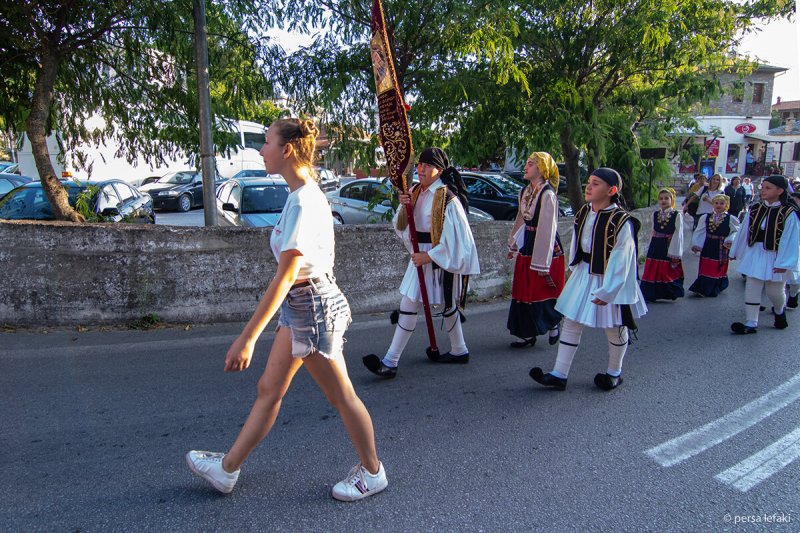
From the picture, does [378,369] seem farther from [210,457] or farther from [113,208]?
[113,208]

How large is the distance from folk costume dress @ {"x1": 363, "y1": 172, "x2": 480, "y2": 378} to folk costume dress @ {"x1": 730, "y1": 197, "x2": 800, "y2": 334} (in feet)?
12.0

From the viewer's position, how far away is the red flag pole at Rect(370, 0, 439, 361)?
4.69 m

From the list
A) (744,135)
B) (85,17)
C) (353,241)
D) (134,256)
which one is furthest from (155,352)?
(744,135)

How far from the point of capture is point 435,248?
4.55 metres

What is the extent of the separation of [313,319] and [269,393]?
0.45 meters

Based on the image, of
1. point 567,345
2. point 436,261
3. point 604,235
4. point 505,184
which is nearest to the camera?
point 604,235

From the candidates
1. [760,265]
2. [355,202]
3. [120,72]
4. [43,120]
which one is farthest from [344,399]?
[355,202]

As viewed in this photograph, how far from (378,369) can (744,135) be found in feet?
133

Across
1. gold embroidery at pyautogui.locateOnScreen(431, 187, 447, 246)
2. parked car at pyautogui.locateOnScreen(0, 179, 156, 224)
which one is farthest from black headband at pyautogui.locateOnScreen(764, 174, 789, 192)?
parked car at pyautogui.locateOnScreen(0, 179, 156, 224)

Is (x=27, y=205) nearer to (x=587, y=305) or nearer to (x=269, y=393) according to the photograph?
(x=269, y=393)

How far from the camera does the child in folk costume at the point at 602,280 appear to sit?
414 cm

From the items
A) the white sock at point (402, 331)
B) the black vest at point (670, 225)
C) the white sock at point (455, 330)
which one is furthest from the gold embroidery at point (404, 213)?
the black vest at point (670, 225)

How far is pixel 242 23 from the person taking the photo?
7.83 metres

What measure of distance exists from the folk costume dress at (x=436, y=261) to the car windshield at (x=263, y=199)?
18.2ft
